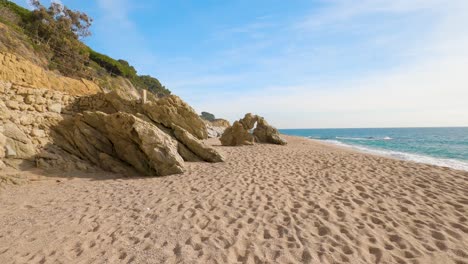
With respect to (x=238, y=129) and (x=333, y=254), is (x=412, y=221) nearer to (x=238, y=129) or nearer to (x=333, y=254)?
(x=333, y=254)

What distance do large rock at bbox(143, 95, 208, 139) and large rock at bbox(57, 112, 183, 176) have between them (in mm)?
2593

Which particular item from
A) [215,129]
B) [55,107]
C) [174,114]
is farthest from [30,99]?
[215,129]

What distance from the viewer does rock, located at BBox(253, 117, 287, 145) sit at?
22.8 m

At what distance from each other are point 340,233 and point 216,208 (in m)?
2.81

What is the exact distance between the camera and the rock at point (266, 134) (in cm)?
2277

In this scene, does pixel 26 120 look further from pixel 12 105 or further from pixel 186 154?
pixel 186 154

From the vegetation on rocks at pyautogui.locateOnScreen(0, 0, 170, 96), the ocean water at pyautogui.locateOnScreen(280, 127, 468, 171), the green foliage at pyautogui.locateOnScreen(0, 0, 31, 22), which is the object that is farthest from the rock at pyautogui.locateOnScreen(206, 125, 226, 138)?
the green foliage at pyautogui.locateOnScreen(0, 0, 31, 22)

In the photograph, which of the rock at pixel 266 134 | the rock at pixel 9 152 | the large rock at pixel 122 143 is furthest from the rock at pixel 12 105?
the rock at pixel 266 134

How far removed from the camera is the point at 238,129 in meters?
21.1

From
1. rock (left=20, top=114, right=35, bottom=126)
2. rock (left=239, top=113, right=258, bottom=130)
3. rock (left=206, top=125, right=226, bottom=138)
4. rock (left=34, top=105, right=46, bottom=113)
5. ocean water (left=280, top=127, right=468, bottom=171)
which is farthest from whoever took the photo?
rock (left=206, top=125, right=226, bottom=138)

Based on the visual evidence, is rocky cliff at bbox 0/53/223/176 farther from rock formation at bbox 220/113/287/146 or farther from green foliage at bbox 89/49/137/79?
green foliage at bbox 89/49/137/79

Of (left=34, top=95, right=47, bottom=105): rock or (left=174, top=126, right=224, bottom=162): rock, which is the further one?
(left=174, top=126, right=224, bottom=162): rock

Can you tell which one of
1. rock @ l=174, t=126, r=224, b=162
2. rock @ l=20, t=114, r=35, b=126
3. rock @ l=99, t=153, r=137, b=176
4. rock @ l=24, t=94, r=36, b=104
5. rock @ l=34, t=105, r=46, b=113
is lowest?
rock @ l=99, t=153, r=137, b=176

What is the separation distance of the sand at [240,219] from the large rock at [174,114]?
4886 millimetres
